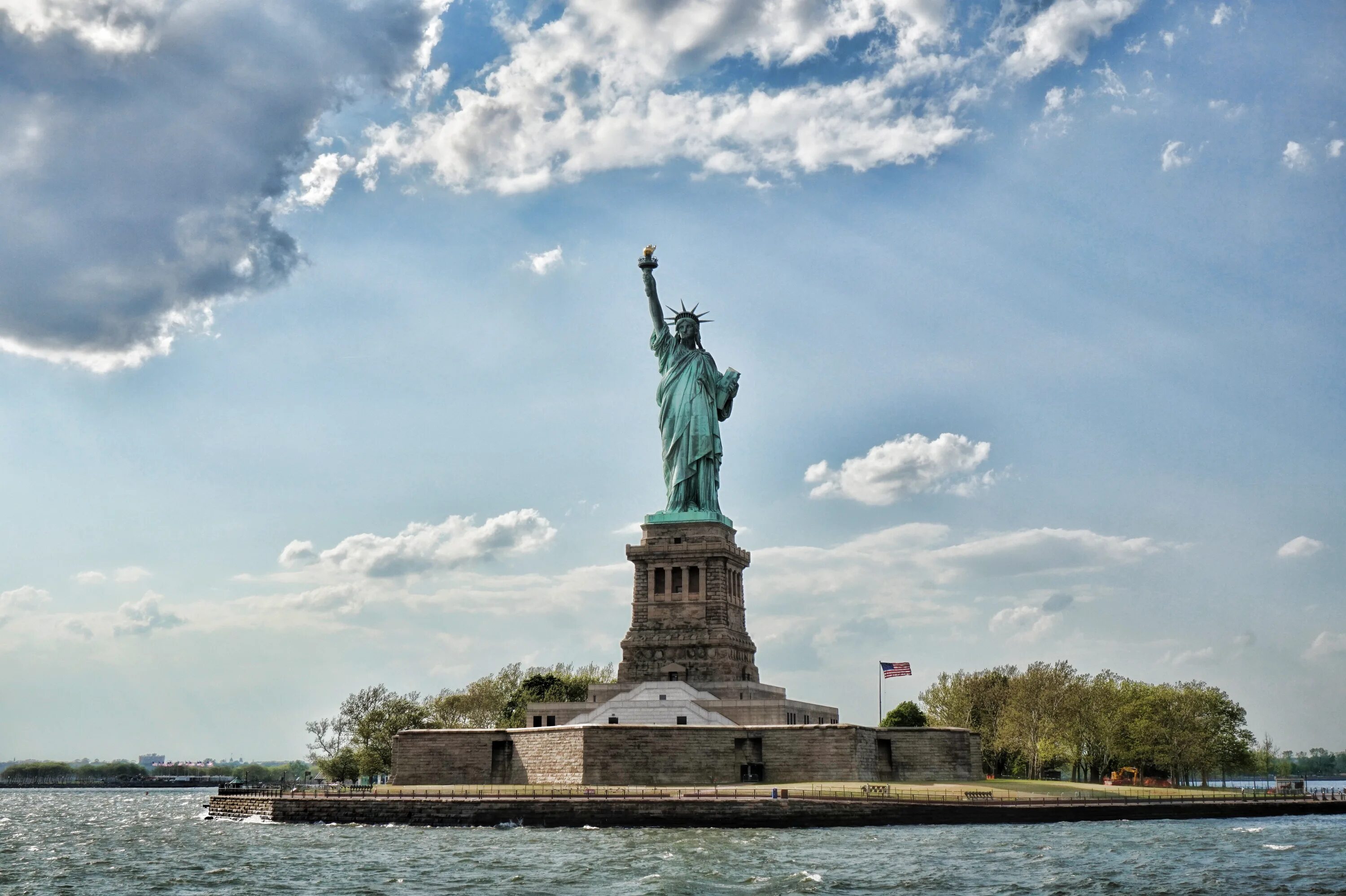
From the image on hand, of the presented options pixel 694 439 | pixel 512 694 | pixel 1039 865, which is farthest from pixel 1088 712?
pixel 1039 865

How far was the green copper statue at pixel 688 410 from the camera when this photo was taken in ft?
279

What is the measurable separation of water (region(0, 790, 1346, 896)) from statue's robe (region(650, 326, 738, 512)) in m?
31.5

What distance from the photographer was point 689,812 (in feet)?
188

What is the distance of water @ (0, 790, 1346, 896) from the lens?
3969 cm

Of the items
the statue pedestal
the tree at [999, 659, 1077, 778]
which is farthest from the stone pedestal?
the tree at [999, 659, 1077, 778]

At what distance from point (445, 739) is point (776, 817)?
2282 centimetres

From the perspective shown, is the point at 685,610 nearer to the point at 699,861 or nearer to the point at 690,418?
the point at 690,418

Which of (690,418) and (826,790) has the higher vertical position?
(690,418)

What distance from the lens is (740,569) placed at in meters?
86.7

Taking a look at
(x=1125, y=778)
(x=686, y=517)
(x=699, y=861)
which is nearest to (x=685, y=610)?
(x=686, y=517)

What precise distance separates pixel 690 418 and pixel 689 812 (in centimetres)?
3393

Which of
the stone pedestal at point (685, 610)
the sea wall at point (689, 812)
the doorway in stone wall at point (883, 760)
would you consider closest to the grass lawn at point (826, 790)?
the doorway in stone wall at point (883, 760)

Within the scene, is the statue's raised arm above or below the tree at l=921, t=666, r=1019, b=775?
above

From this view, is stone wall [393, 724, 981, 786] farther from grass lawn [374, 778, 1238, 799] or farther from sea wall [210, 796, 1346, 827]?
sea wall [210, 796, 1346, 827]
